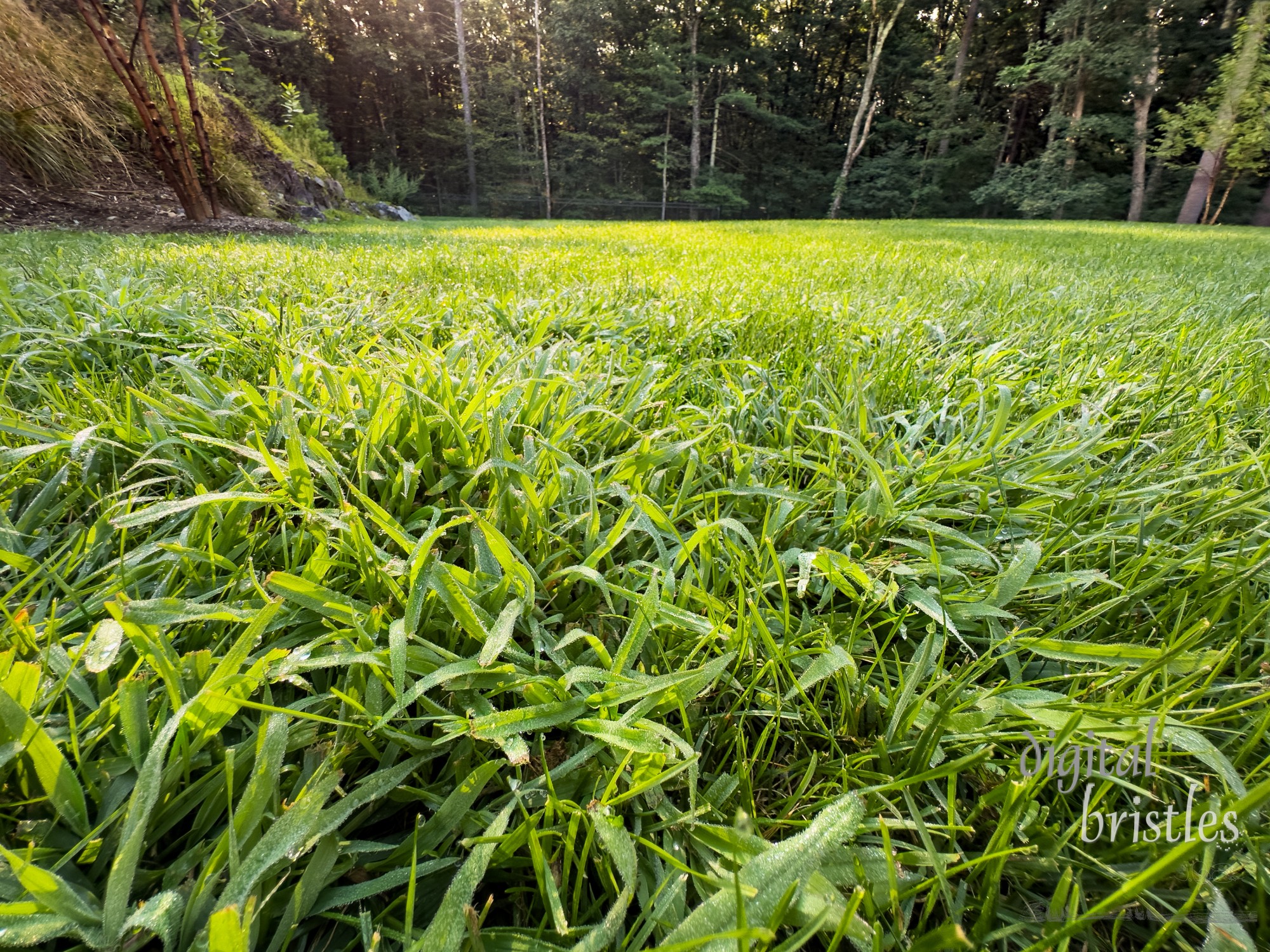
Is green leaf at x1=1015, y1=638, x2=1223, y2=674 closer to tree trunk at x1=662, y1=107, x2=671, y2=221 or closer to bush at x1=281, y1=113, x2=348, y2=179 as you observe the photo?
bush at x1=281, y1=113, x2=348, y2=179

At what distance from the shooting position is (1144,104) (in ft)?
60.0

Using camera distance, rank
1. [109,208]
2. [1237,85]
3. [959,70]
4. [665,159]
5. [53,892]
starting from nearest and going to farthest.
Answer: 1. [53,892]
2. [109,208]
3. [1237,85]
4. [959,70]
5. [665,159]

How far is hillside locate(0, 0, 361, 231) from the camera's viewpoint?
5355 mm

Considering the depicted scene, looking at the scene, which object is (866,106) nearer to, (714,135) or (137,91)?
(714,135)

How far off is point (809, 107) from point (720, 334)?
34.1 meters

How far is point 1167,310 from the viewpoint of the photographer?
2363mm

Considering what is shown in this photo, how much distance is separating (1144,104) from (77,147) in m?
27.5

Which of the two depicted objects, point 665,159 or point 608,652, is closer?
point 608,652

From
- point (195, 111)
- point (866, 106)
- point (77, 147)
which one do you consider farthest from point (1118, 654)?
point (866, 106)

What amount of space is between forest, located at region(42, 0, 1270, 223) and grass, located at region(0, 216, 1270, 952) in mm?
22331

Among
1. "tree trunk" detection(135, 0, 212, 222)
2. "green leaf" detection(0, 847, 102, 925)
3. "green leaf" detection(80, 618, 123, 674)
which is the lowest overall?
"green leaf" detection(0, 847, 102, 925)

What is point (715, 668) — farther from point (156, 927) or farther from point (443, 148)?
point (443, 148)

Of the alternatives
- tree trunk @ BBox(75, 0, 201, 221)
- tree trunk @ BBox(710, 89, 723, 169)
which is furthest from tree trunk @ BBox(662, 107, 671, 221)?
tree trunk @ BBox(75, 0, 201, 221)

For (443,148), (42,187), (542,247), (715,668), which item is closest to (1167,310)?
(715,668)
